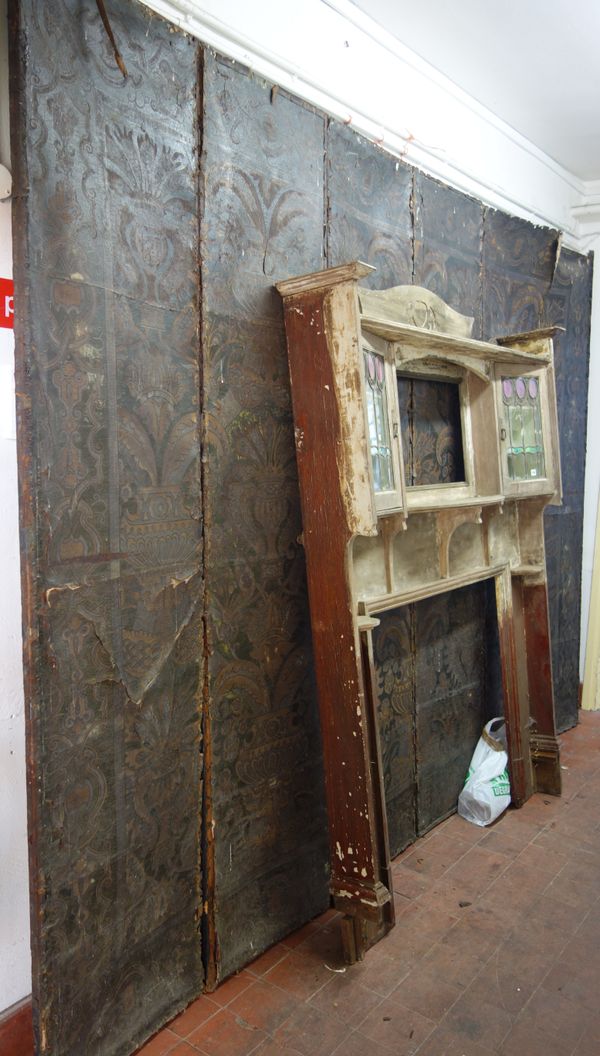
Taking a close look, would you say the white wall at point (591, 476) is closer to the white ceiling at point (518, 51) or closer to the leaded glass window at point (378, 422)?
the white ceiling at point (518, 51)

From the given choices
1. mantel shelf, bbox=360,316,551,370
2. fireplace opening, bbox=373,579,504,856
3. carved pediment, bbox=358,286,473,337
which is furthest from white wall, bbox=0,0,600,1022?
fireplace opening, bbox=373,579,504,856

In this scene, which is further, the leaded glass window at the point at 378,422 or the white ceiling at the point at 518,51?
the white ceiling at the point at 518,51

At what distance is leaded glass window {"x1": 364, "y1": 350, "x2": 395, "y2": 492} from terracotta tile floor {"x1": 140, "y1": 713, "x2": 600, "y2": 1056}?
1.42m

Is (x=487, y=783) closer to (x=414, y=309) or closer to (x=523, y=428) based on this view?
(x=523, y=428)

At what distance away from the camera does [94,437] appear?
67.4 inches

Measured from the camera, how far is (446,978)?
6.95ft

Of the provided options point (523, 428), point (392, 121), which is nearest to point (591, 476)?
point (523, 428)

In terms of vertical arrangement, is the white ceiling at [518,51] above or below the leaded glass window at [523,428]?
above

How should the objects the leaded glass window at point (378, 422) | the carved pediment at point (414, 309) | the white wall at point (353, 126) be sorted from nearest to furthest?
1. the white wall at point (353, 126)
2. the leaded glass window at point (378, 422)
3. the carved pediment at point (414, 309)

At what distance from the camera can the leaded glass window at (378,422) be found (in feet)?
7.33

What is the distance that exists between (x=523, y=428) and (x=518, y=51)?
1.47 meters

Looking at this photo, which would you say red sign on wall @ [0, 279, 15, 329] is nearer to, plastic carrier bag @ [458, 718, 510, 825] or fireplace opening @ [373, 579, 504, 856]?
fireplace opening @ [373, 579, 504, 856]

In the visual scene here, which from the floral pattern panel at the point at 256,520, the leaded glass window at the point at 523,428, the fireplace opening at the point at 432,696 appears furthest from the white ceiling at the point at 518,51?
the fireplace opening at the point at 432,696

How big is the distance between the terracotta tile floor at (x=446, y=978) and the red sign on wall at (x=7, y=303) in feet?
5.99
